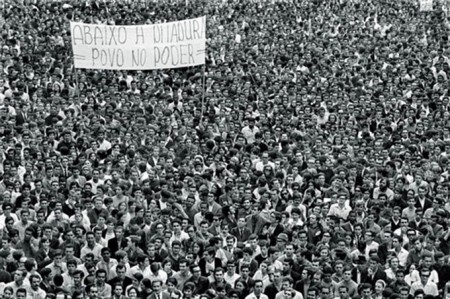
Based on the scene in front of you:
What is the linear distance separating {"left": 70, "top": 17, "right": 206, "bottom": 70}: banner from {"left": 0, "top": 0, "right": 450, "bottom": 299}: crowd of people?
76cm

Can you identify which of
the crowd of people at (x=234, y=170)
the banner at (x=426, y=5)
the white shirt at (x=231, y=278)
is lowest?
the banner at (x=426, y=5)

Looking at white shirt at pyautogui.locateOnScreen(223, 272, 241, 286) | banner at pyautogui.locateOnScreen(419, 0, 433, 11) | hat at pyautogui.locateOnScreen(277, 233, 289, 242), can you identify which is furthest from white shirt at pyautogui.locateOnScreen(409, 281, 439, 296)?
banner at pyautogui.locateOnScreen(419, 0, 433, 11)

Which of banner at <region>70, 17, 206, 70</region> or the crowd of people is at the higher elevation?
banner at <region>70, 17, 206, 70</region>

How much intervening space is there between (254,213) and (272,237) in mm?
615

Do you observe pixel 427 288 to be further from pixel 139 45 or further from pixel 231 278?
pixel 139 45

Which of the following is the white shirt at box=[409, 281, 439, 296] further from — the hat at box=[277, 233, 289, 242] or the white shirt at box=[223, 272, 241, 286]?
the white shirt at box=[223, 272, 241, 286]

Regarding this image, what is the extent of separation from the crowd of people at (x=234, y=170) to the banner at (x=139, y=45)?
76 cm

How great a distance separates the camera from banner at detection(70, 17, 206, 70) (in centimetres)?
2227

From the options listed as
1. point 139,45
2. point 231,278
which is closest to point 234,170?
point 231,278

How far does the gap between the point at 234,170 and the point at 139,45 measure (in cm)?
476

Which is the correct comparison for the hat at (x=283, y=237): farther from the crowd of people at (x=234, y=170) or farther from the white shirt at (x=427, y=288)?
the white shirt at (x=427, y=288)

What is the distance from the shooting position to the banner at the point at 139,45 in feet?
73.0

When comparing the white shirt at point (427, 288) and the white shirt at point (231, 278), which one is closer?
the white shirt at point (427, 288)

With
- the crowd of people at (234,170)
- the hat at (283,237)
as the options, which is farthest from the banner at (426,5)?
the hat at (283,237)
